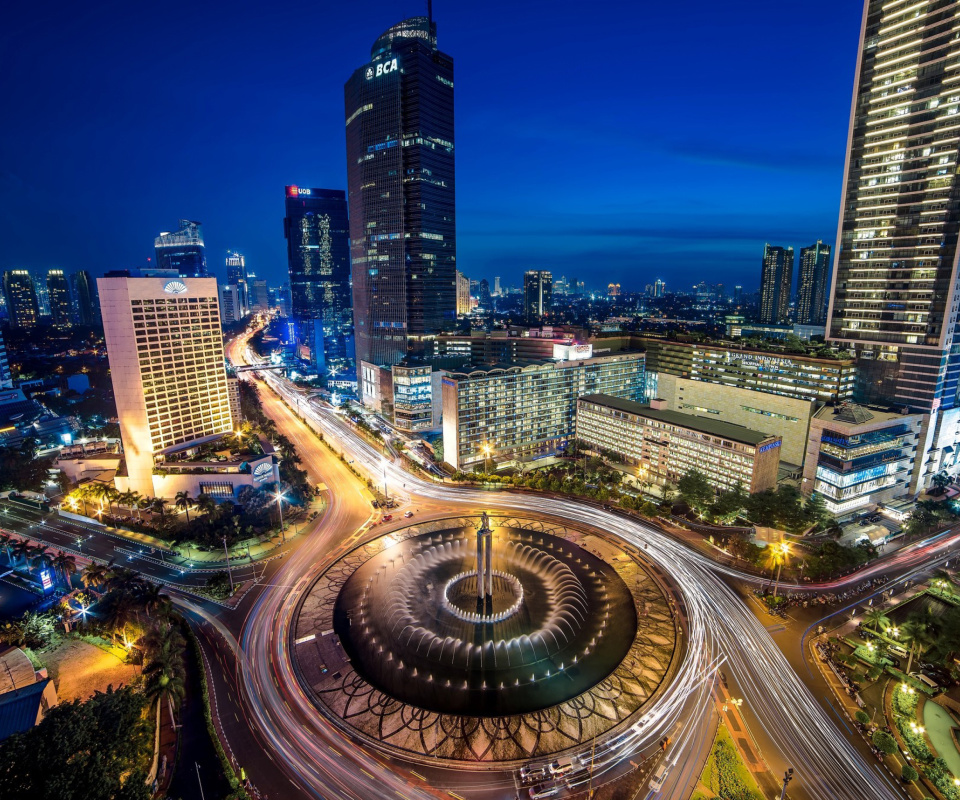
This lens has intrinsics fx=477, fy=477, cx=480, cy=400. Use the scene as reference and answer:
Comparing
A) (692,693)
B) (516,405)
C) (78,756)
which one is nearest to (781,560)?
(692,693)

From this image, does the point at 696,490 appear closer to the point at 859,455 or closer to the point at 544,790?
the point at 859,455

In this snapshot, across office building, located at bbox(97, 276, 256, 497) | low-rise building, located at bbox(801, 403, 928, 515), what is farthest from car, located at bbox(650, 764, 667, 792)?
office building, located at bbox(97, 276, 256, 497)

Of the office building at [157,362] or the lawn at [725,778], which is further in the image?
the office building at [157,362]

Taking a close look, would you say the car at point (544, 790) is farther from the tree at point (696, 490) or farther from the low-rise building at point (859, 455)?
the low-rise building at point (859, 455)

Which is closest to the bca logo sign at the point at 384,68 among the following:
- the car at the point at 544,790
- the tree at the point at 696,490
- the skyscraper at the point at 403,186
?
the skyscraper at the point at 403,186

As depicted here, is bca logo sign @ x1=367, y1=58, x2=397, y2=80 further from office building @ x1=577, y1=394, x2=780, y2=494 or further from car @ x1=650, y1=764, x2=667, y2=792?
car @ x1=650, y1=764, x2=667, y2=792
